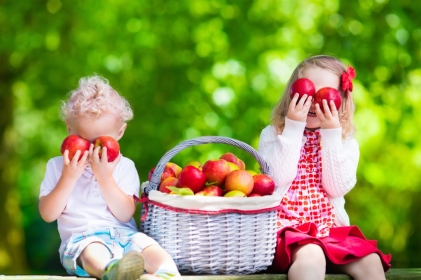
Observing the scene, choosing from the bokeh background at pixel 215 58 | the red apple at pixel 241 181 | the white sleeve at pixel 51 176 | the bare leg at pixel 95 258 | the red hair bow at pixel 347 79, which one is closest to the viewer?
the bare leg at pixel 95 258

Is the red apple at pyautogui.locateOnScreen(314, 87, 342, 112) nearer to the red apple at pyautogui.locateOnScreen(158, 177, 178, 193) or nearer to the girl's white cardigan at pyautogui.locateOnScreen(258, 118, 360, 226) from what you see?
the girl's white cardigan at pyautogui.locateOnScreen(258, 118, 360, 226)

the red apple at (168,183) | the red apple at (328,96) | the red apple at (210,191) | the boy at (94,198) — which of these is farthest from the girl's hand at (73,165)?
the red apple at (328,96)

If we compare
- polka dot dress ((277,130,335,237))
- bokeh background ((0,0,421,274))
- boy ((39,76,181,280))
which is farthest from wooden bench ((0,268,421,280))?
bokeh background ((0,0,421,274))

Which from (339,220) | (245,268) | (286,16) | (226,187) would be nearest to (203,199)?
(226,187)

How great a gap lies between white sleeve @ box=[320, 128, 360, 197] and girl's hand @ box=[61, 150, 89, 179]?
1.26 metres

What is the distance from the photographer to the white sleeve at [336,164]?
3541mm

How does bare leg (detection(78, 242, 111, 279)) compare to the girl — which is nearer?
bare leg (detection(78, 242, 111, 279))

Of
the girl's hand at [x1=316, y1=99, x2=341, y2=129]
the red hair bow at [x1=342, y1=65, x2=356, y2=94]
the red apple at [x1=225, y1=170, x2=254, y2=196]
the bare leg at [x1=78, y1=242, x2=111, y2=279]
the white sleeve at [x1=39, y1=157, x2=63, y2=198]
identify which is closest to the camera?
the bare leg at [x1=78, y1=242, x2=111, y2=279]

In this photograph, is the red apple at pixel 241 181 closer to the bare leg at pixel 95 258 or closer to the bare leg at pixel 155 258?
the bare leg at pixel 155 258

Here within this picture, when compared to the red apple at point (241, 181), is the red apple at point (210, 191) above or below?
below

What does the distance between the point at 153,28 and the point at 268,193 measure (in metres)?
4.82

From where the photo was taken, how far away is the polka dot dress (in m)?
3.61

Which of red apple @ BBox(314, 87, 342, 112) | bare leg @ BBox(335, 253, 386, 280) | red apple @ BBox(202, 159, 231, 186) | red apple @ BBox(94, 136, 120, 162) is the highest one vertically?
red apple @ BBox(314, 87, 342, 112)

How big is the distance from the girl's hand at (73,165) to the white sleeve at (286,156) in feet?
3.37
